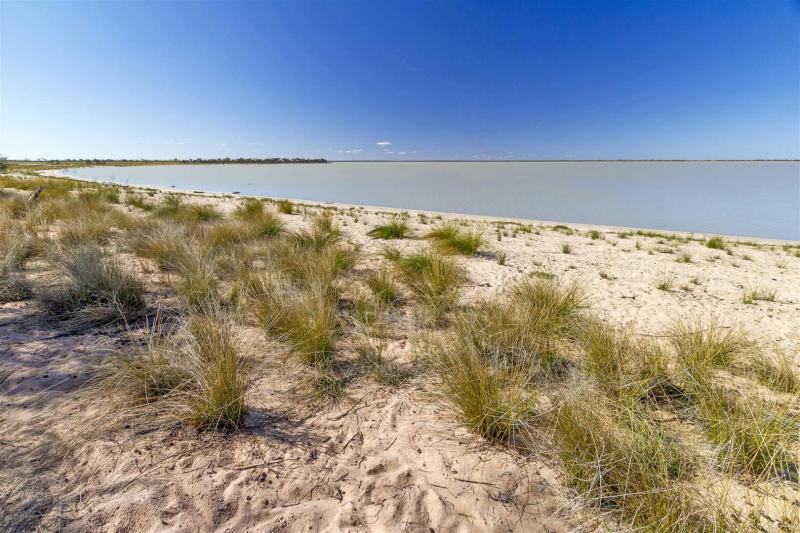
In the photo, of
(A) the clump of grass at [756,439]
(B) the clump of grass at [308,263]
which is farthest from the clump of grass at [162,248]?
(A) the clump of grass at [756,439]

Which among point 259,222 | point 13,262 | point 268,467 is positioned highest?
point 259,222

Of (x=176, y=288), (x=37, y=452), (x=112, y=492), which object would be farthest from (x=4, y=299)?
(x=112, y=492)

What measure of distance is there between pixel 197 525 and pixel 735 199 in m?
30.2

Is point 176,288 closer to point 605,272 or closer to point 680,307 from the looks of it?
point 680,307

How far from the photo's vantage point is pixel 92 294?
8.64 ft

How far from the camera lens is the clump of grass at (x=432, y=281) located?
121 inches

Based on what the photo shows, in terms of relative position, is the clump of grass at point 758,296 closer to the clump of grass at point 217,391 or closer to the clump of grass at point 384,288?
the clump of grass at point 384,288

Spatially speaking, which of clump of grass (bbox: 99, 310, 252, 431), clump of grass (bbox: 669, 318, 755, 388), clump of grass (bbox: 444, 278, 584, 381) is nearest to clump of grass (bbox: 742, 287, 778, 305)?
clump of grass (bbox: 669, 318, 755, 388)

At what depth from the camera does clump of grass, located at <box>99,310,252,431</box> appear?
155 centimetres

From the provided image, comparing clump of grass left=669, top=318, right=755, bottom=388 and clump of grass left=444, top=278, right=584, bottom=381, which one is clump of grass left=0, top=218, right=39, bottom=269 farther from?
clump of grass left=669, top=318, right=755, bottom=388

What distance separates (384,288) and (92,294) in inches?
101

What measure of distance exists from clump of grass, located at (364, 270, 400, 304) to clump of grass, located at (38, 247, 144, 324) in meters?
2.09

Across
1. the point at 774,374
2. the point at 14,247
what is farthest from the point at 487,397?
the point at 14,247

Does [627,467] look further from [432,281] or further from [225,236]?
[225,236]
